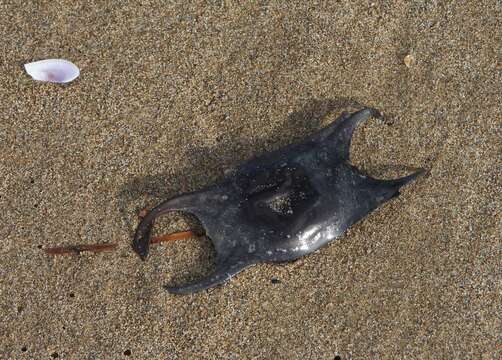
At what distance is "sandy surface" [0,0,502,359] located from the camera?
9.39 feet

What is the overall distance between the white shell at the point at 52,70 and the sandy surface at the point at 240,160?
0.05m

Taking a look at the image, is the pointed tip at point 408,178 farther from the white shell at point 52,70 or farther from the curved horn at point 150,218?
the white shell at point 52,70

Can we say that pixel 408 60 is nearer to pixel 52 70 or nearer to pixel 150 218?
pixel 150 218

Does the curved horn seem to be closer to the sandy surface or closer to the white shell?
the sandy surface

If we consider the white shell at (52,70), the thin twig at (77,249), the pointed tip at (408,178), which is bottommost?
the pointed tip at (408,178)

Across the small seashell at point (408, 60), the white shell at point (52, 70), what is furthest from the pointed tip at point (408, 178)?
the white shell at point (52, 70)

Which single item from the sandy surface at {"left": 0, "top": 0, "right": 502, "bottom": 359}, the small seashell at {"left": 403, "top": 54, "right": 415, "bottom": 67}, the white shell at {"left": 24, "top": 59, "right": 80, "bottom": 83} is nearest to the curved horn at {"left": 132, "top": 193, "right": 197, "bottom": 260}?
the sandy surface at {"left": 0, "top": 0, "right": 502, "bottom": 359}

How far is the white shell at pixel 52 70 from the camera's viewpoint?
3021 mm

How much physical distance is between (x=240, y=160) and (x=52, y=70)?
114 centimetres

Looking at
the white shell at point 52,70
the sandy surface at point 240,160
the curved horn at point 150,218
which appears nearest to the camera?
the curved horn at point 150,218

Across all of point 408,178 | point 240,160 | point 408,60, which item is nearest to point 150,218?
point 240,160

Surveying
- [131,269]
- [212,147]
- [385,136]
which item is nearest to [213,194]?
[212,147]

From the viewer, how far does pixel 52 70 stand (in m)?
3.02

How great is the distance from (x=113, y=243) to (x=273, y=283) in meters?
0.86
